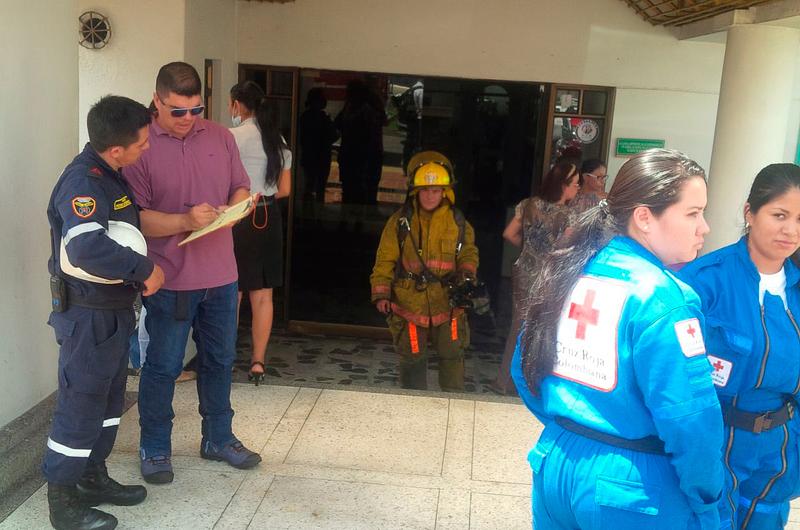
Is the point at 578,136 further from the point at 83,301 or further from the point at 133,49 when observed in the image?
the point at 83,301

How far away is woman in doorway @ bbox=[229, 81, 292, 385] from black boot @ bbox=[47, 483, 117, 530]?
183cm

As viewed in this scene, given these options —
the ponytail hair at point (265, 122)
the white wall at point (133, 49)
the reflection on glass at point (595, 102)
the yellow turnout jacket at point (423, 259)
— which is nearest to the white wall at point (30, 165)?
the ponytail hair at point (265, 122)

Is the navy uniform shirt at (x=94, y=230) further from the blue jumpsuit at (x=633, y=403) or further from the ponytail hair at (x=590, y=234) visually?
the blue jumpsuit at (x=633, y=403)

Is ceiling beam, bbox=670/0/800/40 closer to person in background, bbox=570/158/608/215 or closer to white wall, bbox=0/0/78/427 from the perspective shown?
person in background, bbox=570/158/608/215

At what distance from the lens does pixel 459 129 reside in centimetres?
763

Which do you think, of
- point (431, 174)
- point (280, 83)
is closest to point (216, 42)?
point (280, 83)

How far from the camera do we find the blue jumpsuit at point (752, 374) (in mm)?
2498

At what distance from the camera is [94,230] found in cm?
300

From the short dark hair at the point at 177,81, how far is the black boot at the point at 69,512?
160 cm

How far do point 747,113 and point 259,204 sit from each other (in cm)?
331

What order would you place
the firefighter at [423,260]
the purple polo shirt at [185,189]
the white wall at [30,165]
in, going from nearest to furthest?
the purple polo shirt at [185,189]
the white wall at [30,165]
the firefighter at [423,260]

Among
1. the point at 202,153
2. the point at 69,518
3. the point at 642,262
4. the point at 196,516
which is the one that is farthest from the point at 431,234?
the point at 642,262

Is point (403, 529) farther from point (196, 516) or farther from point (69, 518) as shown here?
point (69, 518)

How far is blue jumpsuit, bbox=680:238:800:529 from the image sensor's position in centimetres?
250
